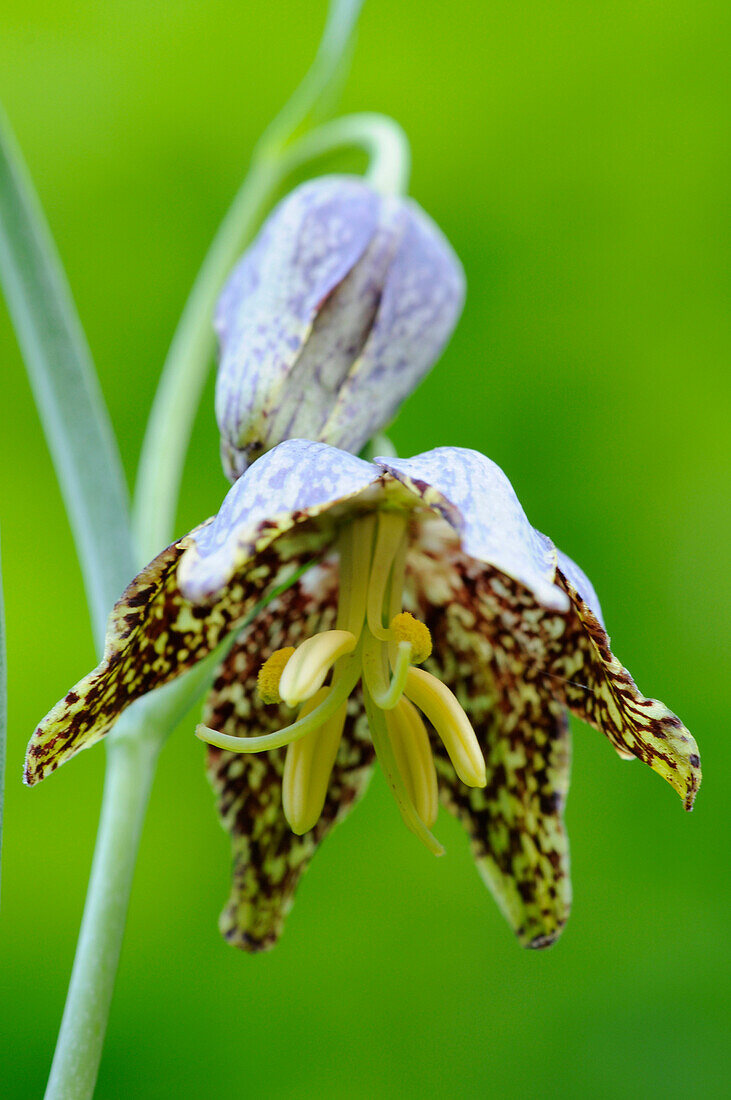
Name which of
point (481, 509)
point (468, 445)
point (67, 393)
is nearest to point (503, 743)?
point (481, 509)

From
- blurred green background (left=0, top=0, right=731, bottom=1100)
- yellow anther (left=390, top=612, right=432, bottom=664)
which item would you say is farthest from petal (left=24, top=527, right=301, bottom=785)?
blurred green background (left=0, top=0, right=731, bottom=1100)

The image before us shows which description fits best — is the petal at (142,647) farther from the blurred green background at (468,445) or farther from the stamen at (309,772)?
the blurred green background at (468,445)

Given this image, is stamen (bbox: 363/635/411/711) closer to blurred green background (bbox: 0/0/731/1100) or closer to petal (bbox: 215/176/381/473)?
petal (bbox: 215/176/381/473)

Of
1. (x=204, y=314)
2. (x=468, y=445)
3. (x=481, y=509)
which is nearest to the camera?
(x=481, y=509)

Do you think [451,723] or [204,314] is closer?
[451,723]

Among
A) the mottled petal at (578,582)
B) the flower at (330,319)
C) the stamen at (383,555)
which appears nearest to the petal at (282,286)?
the flower at (330,319)

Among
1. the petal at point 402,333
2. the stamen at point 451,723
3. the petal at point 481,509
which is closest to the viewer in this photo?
the petal at point 481,509

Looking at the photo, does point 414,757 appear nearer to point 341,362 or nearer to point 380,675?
point 380,675
